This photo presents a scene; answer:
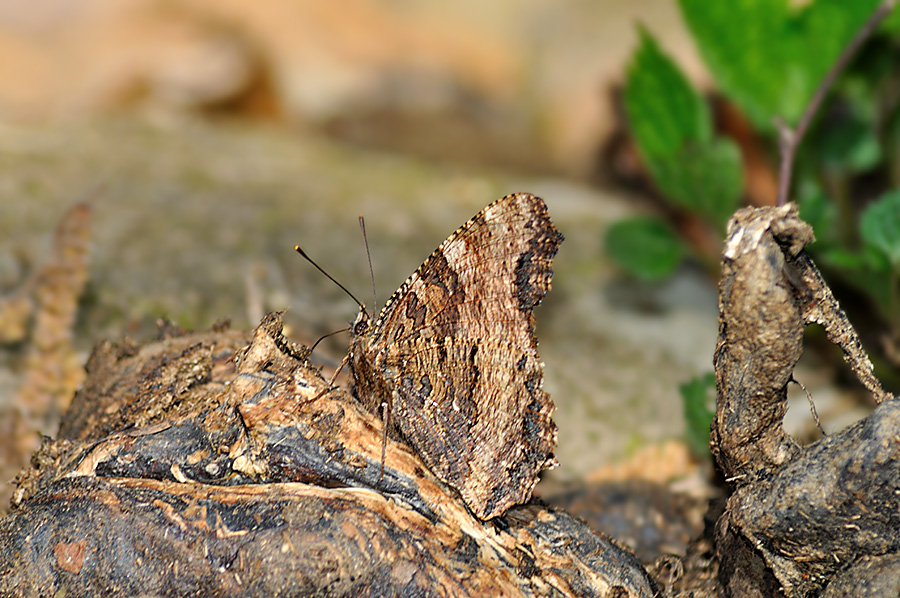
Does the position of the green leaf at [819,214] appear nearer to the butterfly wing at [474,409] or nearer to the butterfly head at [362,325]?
the butterfly wing at [474,409]

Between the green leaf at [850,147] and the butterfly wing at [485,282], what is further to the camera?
the green leaf at [850,147]

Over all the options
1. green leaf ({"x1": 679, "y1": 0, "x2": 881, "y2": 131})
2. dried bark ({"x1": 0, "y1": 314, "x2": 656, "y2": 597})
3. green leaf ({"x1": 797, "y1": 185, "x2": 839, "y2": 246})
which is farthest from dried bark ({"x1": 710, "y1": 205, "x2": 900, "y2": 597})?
green leaf ({"x1": 679, "y1": 0, "x2": 881, "y2": 131})

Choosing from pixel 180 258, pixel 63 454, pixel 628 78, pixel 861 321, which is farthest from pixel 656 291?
pixel 63 454

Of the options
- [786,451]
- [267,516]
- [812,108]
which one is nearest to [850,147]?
[812,108]

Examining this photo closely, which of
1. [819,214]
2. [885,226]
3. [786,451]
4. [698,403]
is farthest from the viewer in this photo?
[819,214]

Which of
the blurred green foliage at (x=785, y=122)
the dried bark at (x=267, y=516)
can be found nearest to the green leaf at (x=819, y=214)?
the blurred green foliage at (x=785, y=122)

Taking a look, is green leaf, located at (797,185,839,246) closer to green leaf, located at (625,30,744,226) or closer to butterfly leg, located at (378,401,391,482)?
green leaf, located at (625,30,744,226)

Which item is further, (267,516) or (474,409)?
(474,409)

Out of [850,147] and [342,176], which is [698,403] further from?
[342,176]
